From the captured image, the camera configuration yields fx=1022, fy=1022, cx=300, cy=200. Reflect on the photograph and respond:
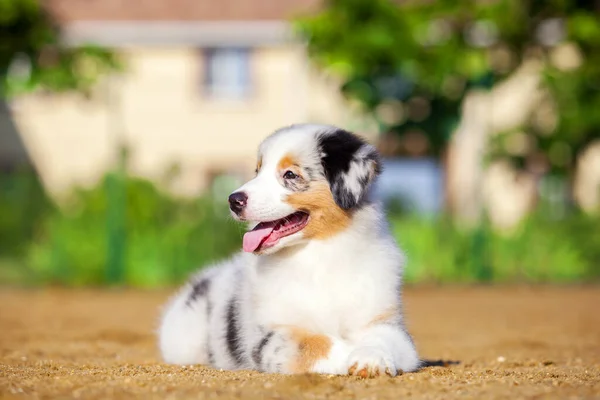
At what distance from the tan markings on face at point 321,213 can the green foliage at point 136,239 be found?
10802 millimetres

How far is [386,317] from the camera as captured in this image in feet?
18.5

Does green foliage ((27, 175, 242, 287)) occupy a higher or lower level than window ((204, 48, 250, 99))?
lower

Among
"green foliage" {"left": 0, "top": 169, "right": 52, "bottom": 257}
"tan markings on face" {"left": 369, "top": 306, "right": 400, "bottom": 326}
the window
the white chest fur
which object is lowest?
"tan markings on face" {"left": 369, "top": 306, "right": 400, "bottom": 326}

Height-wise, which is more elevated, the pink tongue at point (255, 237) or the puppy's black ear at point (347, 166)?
the puppy's black ear at point (347, 166)

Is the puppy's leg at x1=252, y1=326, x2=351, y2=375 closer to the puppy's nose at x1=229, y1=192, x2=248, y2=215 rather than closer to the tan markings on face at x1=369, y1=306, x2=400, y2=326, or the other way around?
the tan markings on face at x1=369, y1=306, x2=400, y2=326

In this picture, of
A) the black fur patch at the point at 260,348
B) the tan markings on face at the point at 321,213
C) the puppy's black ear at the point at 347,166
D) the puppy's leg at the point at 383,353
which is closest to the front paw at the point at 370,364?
the puppy's leg at the point at 383,353

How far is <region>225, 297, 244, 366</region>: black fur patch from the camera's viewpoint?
5.86 metres

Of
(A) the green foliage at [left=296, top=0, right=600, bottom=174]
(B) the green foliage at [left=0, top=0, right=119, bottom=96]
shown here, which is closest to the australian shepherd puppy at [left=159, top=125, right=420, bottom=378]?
(A) the green foliage at [left=296, top=0, right=600, bottom=174]

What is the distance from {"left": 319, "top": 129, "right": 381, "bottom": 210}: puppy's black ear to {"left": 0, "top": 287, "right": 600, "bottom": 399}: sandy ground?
3.47ft

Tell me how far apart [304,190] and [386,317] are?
33.0 inches

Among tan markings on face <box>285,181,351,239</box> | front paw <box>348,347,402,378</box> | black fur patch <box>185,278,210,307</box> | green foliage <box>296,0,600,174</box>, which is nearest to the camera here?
front paw <box>348,347,402,378</box>

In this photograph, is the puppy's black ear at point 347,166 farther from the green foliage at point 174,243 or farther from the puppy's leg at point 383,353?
the green foliage at point 174,243

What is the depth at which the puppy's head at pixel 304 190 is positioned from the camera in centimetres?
562

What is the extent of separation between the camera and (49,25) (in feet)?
57.9
